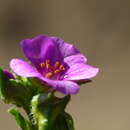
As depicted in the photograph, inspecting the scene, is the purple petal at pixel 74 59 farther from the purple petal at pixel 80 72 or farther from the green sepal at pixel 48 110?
the green sepal at pixel 48 110

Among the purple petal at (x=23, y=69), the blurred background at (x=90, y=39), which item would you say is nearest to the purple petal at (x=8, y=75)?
the purple petal at (x=23, y=69)

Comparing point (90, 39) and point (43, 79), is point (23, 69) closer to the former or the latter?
point (43, 79)

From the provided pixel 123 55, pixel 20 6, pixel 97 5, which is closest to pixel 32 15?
pixel 20 6

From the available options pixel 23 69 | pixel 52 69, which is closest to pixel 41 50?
pixel 52 69

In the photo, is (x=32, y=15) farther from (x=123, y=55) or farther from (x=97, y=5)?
(x=123, y=55)

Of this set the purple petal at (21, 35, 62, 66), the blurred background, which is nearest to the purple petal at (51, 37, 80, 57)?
the purple petal at (21, 35, 62, 66)
